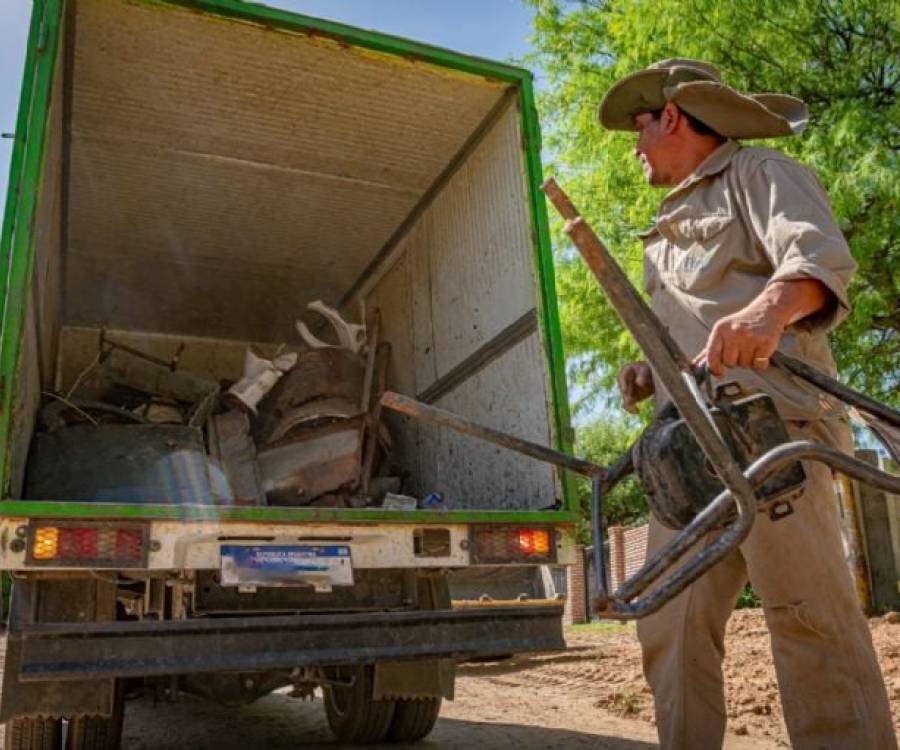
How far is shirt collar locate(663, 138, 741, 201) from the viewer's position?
8.09 ft

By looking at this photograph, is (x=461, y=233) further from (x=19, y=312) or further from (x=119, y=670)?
(x=119, y=670)

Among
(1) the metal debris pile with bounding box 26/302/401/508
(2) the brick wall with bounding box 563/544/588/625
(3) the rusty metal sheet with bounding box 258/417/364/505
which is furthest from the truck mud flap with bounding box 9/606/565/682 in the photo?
(2) the brick wall with bounding box 563/544/588/625

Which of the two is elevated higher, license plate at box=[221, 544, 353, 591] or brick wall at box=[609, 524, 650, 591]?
brick wall at box=[609, 524, 650, 591]

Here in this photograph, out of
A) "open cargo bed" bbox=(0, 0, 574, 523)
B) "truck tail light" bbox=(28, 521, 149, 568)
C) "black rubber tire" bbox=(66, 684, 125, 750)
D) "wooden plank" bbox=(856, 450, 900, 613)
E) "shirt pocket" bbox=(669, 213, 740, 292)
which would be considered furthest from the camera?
"wooden plank" bbox=(856, 450, 900, 613)

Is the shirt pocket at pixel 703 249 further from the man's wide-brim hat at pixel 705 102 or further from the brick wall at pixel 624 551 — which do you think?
the brick wall at pixel 624 551

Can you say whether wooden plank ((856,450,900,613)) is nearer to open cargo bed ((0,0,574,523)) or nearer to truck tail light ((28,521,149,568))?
open cargo bed ((0,0,574,523))

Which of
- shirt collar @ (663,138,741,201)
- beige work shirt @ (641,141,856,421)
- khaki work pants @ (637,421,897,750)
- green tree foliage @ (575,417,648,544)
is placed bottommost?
khaki work pants @ (637,421,897,750)

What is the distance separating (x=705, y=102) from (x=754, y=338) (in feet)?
3.11

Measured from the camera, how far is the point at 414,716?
4410 mm

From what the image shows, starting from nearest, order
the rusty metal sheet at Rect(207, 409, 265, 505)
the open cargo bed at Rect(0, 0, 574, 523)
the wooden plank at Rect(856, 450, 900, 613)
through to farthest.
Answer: the open cargo bed at Rect(0, 0, 574, 523)
the rusty metal sheet at Rect(207, 409, 265, 505)
the wooden plank at Rect(856, 450, 900, 613)

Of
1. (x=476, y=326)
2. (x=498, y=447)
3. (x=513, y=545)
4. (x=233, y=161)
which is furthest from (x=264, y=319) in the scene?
(x=513, y=545)

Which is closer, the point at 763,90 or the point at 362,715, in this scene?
the point at 362,715

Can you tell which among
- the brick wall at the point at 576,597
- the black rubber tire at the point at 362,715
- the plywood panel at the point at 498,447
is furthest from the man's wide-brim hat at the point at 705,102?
the brick wall at the point at 576,597

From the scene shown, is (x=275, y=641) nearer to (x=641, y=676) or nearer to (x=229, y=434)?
(x=229, y=434)
